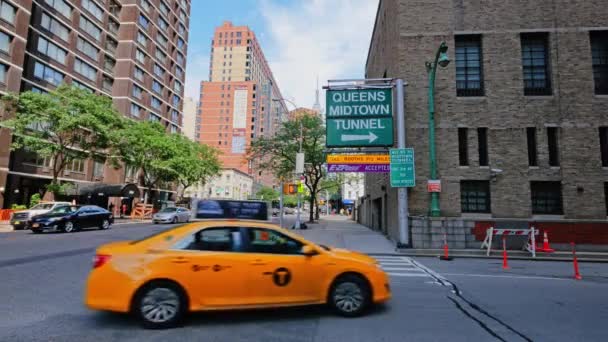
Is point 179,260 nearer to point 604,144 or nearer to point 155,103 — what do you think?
point 604,144

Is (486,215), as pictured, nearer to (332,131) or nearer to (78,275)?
(332,131)

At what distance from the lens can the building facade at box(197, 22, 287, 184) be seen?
120 metres

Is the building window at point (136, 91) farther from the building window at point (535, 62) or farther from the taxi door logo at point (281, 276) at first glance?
the taxi door logo at point (281, 276)

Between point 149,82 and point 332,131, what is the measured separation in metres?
47.8

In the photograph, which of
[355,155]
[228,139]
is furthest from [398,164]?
[228,139]

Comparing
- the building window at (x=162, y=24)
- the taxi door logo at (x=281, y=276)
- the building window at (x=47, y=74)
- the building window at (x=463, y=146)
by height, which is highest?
the building window at (x=162, y=24)

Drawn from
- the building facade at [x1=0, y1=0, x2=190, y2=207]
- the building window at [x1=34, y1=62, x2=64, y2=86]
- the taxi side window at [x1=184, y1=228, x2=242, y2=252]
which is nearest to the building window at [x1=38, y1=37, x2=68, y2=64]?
Result: the building facade at [x1=0, y1=0, x2=190, y2=207]

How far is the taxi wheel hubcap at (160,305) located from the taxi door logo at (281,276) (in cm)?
143

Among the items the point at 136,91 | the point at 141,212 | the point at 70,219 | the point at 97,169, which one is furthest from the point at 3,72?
the point at 70,219

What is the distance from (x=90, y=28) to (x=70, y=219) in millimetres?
35550

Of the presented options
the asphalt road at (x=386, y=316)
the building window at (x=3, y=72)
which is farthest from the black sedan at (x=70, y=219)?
the building window at (x=3, y=72)

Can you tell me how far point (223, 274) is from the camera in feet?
15.1

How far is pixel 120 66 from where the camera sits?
153 feet

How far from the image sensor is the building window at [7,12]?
2883 cm
